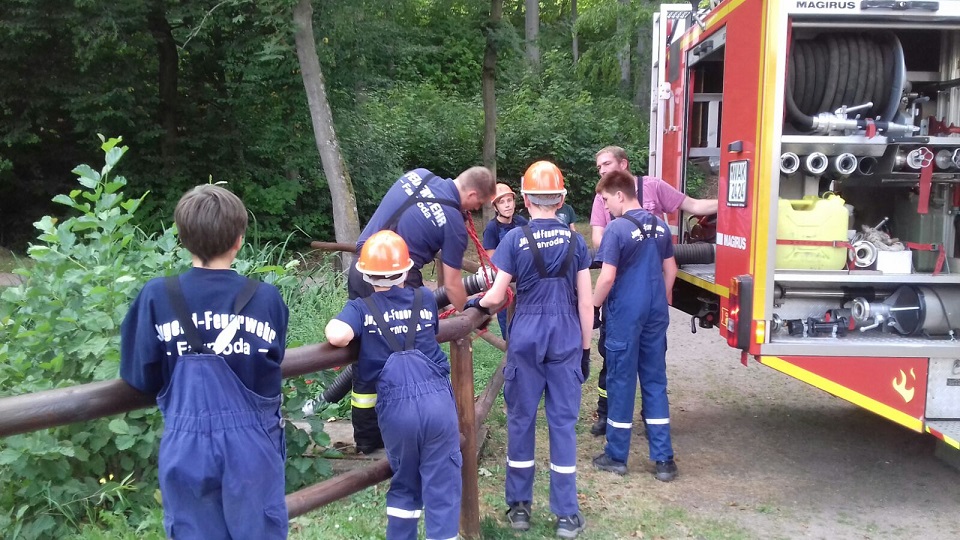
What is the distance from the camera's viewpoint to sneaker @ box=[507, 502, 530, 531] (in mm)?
4070

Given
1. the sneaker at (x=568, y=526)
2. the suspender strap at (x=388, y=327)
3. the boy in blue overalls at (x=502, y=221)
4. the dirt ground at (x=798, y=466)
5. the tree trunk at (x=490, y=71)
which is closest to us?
the suspender strap at (x=388, y=327)

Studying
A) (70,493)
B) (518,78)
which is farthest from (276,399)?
(518,78)

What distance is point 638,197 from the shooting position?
5973 mm

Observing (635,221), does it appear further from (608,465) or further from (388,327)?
(388,327)

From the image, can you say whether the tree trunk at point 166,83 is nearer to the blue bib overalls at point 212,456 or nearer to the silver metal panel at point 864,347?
the silver metal panel at point 864,347

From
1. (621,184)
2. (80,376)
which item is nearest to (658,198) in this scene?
(621,184)

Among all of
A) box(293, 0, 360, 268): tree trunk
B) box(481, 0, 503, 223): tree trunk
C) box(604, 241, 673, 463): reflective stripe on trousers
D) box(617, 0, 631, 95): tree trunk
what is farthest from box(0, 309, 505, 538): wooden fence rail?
box(617, 0, 631, 95): tree trunk

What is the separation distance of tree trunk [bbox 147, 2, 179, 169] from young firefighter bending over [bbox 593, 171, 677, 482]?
11184 millimetres

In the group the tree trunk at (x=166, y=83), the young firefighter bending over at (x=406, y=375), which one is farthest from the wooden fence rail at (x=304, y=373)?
the tree trunk at (x=166, y=83)

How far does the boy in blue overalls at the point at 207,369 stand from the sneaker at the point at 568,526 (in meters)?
2.05

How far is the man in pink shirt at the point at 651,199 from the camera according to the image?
5.87m

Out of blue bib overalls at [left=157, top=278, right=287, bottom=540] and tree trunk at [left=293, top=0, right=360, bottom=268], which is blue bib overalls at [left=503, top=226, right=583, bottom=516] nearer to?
blue bib overalls at [left=157, top=278, right=287, bottom=540]

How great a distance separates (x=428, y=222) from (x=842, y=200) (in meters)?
2.43

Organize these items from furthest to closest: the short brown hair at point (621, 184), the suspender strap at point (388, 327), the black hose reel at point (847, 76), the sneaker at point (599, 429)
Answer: the sneaker at point (599, 429) → the short brown hair at point (621, 184) → the black hose reel at point (847, 76) → the suspender strap at point (388, 327)
